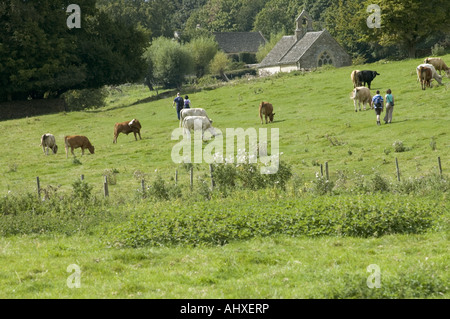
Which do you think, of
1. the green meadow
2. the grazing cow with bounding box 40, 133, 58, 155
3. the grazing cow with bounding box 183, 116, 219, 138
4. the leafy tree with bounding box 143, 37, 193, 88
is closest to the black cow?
the green meadow

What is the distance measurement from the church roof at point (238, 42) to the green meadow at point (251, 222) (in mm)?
95679

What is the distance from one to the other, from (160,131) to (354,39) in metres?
58.1

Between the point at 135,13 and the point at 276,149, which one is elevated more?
the point at 135,13

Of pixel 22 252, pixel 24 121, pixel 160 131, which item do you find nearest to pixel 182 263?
pixel 22 252

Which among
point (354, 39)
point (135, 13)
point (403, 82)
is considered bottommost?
point (403, 82)

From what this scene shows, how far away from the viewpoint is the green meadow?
10969mm

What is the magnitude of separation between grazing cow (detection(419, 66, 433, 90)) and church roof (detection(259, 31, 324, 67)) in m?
35.3

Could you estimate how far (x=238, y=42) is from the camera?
428 feet

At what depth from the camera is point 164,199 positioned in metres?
20.0

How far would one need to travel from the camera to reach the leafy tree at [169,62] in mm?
86000

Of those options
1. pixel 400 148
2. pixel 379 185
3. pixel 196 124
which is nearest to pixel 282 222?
pixel 379 185

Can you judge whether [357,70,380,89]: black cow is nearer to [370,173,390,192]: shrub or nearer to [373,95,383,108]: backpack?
[373,95,383,108]: backpack

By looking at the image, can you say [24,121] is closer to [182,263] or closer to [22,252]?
[22,252]

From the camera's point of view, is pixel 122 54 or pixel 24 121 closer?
pixel 24 121
